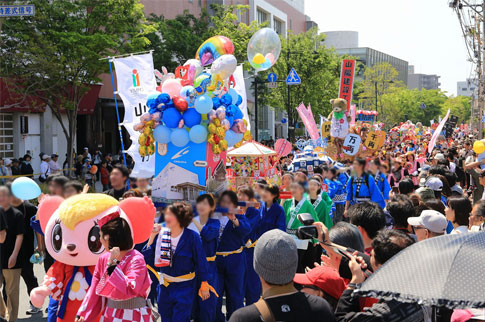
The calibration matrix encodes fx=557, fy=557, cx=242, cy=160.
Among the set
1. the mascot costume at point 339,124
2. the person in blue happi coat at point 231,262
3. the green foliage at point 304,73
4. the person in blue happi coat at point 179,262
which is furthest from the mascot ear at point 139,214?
the green foliage at point 304,73

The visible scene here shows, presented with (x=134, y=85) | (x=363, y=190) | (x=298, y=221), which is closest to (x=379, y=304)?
(x=298, y=221)

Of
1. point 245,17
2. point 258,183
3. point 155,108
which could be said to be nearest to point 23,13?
point 155,108

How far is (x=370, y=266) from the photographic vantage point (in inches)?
139

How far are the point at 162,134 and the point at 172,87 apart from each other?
984 millimetres

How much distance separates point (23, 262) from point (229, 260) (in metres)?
2.39

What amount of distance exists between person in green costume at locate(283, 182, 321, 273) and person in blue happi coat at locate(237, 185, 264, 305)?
0.46 metres

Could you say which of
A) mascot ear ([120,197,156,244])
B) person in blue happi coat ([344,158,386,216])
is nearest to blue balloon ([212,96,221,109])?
person in blue happi coat ([344,158,386,216])

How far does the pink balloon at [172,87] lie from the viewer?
916cm

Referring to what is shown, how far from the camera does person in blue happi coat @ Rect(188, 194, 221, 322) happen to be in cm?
582

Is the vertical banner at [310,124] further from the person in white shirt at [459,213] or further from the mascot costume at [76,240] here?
the mascot costume at [76,240]

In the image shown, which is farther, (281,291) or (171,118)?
(171,118)

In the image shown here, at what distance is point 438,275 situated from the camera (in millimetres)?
2469

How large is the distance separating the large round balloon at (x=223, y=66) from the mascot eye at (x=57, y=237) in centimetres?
496

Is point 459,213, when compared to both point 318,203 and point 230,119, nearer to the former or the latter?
point 318,203
